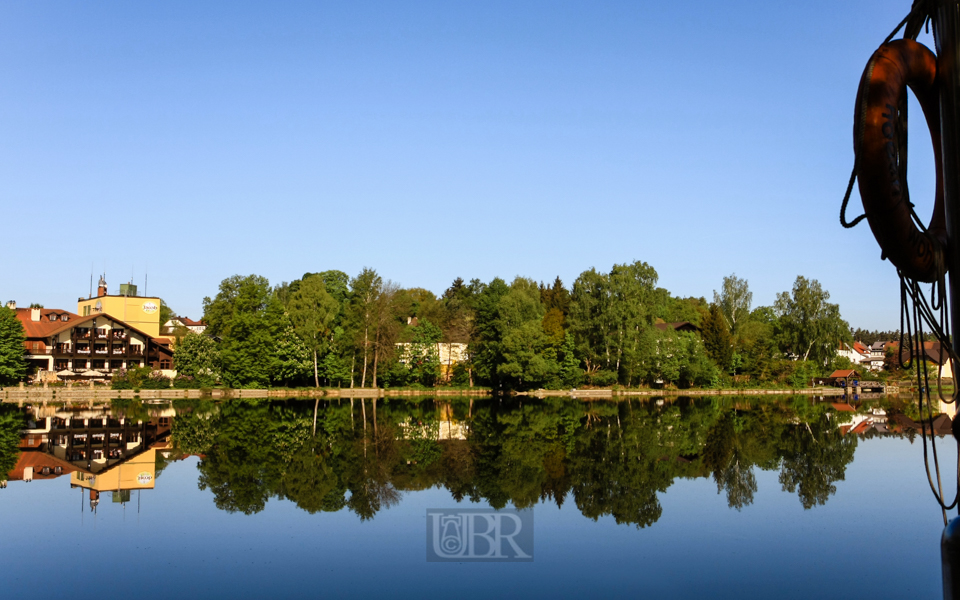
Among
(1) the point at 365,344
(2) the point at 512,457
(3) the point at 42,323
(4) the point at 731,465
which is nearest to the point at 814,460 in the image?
(4) the point at 731,465

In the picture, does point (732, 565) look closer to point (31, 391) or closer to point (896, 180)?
point (896, 180)

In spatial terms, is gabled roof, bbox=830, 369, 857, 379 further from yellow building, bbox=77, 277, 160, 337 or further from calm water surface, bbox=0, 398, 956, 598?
yellow building, bbox=77, 277, 160, 337

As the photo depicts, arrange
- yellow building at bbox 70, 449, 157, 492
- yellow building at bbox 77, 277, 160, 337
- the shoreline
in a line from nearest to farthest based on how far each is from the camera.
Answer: yellow building at bbox 70, 449, 157, 492 → the shoreline → yellow building at bbox 77, 277, 160, 337

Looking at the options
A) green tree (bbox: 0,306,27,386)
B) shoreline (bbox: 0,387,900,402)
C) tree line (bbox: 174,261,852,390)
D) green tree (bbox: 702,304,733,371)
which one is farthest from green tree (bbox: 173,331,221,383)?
green tree (bbox: 702,304,733,371)

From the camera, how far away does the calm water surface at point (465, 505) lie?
10188mm

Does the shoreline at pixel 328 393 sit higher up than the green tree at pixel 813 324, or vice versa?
the green tree at pixel 813 324

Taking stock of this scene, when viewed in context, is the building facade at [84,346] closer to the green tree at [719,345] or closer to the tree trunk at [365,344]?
the tree trunk at [365,344]

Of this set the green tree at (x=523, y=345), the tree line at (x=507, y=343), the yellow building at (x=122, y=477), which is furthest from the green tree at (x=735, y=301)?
the yellow building at (x=122, y=477)

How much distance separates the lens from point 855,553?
11609 millimetres

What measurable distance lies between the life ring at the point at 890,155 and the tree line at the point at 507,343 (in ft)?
176

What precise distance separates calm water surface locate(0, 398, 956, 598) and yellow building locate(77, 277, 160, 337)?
171ft

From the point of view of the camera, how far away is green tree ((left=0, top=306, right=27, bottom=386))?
5494cm

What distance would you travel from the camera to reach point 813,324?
69000mm

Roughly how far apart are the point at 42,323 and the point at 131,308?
1057cm
